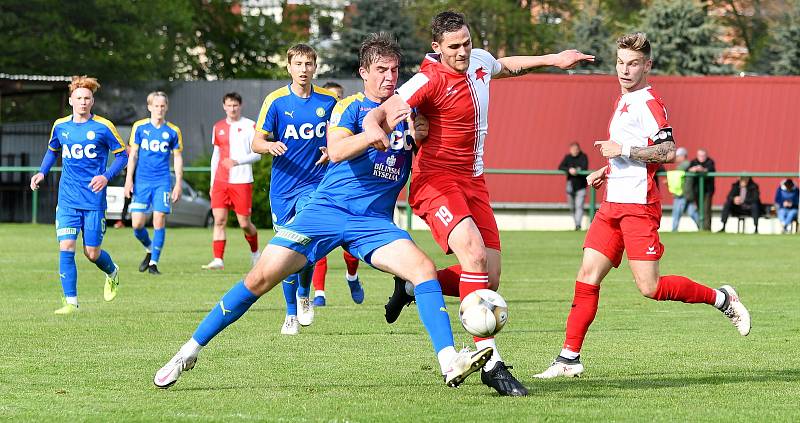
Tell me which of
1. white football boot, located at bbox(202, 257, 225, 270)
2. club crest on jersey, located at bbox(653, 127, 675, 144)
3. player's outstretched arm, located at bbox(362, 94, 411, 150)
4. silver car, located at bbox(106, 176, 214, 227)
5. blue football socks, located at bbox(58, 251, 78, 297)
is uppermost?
player's outstretched arm, located at bbox(362, 94, 411, 150)

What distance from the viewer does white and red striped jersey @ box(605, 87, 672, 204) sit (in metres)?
8.55

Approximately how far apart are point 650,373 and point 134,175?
37.5 ft

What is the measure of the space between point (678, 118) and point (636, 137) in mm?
32597

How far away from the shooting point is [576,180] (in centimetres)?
3362

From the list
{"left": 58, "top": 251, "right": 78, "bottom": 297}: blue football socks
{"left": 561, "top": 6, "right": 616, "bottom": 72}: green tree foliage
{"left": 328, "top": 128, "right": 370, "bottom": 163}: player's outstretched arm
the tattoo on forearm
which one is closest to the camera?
{"left": 328, "top": 128, "right": 370, "bottom": 163}: player's outstretched arm

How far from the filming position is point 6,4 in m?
43.0

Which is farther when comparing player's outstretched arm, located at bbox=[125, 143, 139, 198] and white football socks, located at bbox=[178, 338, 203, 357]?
player's outstretched arm, located at bbox=[125, 143, 139, 198]

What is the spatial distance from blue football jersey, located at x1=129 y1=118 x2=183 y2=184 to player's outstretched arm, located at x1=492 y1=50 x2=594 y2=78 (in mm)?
9975

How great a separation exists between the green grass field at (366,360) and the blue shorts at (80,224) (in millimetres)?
670

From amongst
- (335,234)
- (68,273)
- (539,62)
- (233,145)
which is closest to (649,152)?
(539,62)

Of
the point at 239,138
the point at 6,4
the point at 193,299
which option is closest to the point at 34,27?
the point at 6,4

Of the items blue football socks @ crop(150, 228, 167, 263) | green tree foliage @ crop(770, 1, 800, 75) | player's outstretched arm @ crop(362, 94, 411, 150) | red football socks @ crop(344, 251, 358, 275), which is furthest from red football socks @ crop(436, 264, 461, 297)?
green tree foliage @ crop(770, 1, 800, 75)

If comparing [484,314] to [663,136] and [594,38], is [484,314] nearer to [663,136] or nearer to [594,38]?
[663,136]

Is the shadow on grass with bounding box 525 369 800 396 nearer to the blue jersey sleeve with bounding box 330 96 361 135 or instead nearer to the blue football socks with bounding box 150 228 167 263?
the blue jersey sleeve with bounding box 330 96 361 135
